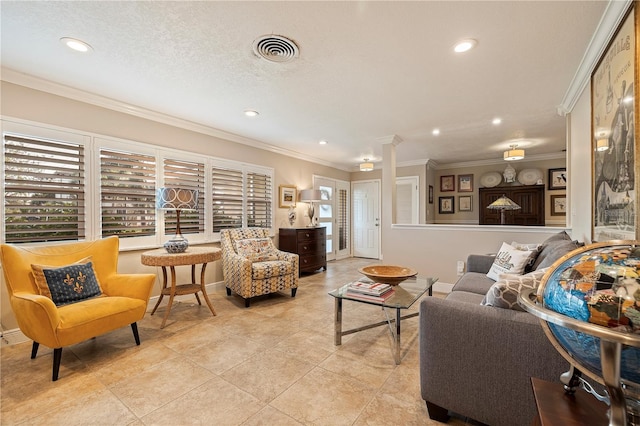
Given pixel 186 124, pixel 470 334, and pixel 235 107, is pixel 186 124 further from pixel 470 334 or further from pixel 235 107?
pixel 470 334

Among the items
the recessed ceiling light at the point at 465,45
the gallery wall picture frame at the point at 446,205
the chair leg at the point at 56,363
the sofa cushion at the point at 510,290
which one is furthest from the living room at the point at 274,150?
the gallery wall picture frame at the point at 446,205

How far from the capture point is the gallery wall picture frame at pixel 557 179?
542 centimetres

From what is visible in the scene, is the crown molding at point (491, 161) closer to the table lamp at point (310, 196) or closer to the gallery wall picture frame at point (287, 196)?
the table lamp at point (310, 196)

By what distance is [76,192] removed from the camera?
9.00 feet

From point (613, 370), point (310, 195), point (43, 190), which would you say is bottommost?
point (613, 370)

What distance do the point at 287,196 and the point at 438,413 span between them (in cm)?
418

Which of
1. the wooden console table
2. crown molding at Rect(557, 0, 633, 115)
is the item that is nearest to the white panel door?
crown molding at Rect(557, 0, 633, 115)

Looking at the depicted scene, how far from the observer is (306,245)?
5.02 metres

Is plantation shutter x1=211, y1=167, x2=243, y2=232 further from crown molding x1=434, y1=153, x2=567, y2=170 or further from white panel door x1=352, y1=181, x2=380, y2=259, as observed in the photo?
crown molding x1=434, y1=153, x2=567, y2=170

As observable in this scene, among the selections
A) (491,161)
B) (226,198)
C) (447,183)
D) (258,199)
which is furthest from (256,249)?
(491,161)

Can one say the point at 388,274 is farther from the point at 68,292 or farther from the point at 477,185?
the point at 477,185

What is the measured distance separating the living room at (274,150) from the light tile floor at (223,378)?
449mm

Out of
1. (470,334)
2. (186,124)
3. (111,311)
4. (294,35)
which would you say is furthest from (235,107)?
(470,334)

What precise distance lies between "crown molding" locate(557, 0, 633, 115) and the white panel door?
4377 mm
